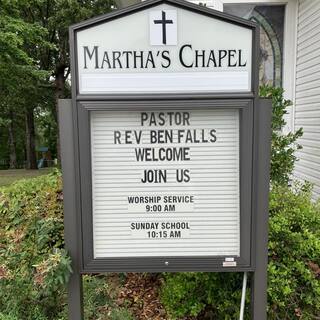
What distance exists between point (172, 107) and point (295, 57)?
4.76 metres

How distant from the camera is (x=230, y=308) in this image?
264 cm

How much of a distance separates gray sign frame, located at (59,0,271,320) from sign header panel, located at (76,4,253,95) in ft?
0.11

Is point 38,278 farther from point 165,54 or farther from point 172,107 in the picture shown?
point 165,54

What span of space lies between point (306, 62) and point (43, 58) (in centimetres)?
1667

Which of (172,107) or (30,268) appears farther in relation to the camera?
(30,268)

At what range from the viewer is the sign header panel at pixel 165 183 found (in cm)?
203

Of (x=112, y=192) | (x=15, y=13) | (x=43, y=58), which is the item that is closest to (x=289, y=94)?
(x=112, y=192)

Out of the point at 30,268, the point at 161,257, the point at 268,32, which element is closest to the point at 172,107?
the point at 161,257

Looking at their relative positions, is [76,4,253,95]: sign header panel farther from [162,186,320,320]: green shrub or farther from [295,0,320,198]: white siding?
[295,0,320,198]: white siding

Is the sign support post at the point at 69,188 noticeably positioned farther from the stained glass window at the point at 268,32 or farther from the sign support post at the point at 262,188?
the stained glass window at the point at 268,32

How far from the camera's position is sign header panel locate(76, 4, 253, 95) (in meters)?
1.96

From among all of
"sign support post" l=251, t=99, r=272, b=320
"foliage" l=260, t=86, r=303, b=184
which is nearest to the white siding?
"foliage" l=260, t=86, r=303, b=184

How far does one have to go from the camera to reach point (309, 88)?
5637 mm

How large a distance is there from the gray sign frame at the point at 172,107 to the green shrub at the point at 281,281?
17.9 inches
